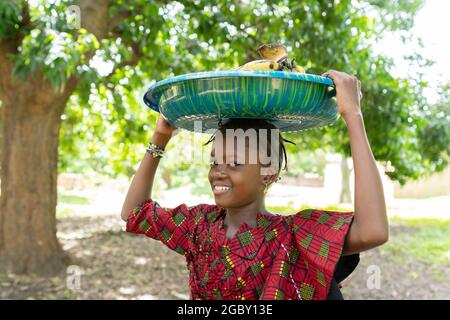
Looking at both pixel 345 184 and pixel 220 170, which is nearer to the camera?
pixel 220 170

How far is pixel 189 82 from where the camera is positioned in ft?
4.87

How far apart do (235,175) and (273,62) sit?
40 cm

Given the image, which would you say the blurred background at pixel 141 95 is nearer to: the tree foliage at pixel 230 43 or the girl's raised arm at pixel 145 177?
the tree foliage at pixel 230 43

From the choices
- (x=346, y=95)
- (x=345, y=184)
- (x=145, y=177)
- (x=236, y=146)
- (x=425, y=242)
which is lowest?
(x=425, y=242)

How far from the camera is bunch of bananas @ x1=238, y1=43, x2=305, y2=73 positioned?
1.61 metres

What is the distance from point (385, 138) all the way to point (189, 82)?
12.7 feet

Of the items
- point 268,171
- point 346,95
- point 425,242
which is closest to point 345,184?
point 425,242

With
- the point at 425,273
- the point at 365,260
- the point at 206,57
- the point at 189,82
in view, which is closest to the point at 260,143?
the point at 189,82

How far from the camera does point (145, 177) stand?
A: 1994 mm

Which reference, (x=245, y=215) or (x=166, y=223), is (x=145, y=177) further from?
(x=245, y=215)

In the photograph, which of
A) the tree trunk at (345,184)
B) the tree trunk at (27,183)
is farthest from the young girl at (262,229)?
the tree trunk at (345,184)

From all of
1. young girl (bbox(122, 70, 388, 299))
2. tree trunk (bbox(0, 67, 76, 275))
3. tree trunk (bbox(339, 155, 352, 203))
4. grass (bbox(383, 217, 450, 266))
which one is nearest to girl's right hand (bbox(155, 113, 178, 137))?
young girl (bbox(122, 70, 388, 299))

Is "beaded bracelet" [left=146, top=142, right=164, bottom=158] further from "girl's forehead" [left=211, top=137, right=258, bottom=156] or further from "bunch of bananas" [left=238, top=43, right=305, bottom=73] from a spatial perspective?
"bunch of bananas" [left=238, top=43, right=305, bottom=73]

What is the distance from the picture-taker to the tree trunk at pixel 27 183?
578 centimetres
